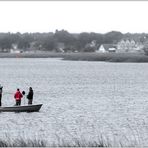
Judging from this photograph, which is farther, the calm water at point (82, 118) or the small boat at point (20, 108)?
the small boat at point (20, 108)

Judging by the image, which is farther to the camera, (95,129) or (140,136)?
(95,129)

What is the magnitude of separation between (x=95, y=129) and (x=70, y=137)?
3.89m

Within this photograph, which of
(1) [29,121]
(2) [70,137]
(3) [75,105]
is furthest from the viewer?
(3) [75,105]

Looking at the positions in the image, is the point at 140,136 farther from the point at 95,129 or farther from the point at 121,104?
the point at 121,104

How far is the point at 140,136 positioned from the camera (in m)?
31.1

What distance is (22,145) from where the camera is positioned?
24.0 metres

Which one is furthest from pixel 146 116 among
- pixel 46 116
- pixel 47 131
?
pixel 47 131

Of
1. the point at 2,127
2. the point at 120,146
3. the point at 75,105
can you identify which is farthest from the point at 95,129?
the point at 75,105

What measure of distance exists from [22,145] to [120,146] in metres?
3.59

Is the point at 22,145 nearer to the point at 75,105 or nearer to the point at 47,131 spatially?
the point at 47,131

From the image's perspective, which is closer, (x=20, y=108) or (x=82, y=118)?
(x=82, y=118)

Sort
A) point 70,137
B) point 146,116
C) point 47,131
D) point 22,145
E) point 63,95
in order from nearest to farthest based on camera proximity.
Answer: point 22,145
point 70,137
point 47,131
point 146,116
point 63,95

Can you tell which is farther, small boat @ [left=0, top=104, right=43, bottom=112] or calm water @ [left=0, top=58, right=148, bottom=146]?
small boat @ [left=0, top=104, right=43, bottom=112]

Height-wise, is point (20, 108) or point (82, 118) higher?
point (20, 108)
